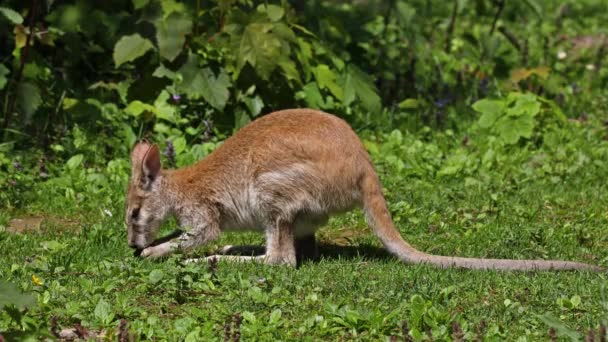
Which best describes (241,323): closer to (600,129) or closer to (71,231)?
(71,231)

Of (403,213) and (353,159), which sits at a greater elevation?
(353,159)

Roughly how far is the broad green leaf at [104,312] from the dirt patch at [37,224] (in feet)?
6.92

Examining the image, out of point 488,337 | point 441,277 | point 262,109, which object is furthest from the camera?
point 262,109

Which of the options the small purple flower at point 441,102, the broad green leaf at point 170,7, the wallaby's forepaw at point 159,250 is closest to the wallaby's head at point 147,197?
the wallaby's forepaw at point 159,250

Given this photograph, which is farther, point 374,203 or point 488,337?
point 374,203

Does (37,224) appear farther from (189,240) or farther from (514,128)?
(514,128)

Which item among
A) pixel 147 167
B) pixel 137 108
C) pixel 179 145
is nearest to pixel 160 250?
pixel 147 167

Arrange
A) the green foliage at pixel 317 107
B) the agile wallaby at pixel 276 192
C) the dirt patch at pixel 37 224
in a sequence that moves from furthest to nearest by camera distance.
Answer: the dirt patch at pixel 37 224
the agile wallaby at pixel 276 192
the green foliage at pixel 317 107

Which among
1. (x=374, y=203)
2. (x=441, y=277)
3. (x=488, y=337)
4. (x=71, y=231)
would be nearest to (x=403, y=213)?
(x=374, y=203)

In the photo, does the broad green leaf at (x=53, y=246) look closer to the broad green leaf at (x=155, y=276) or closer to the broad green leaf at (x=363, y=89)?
the broad green leaf at (x=155, y=276)

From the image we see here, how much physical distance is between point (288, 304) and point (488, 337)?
1054mm

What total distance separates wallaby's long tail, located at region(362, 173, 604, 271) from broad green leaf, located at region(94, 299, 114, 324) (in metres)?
1.88

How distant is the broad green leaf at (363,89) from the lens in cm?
930

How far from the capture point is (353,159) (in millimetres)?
6660
